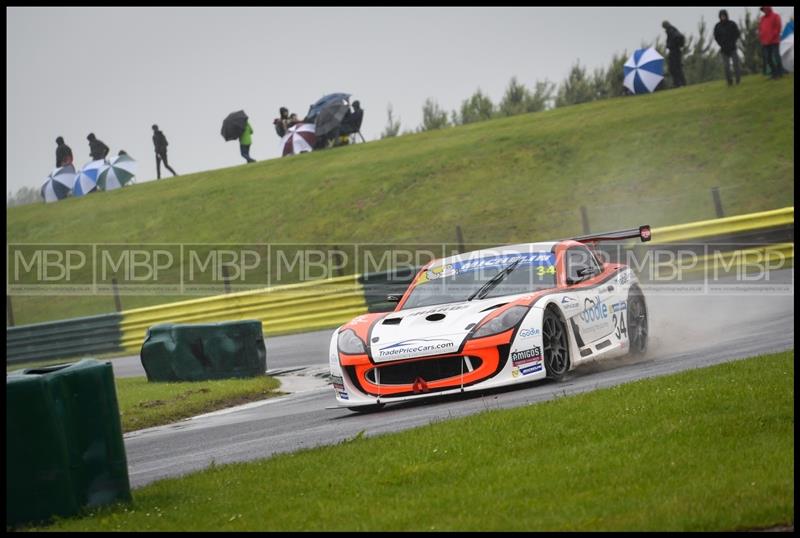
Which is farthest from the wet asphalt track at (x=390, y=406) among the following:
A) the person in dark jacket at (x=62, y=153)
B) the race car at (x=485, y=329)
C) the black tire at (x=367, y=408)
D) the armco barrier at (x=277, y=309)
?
the person in dark jacket at (x=62, y=153)

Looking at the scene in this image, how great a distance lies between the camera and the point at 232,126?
137ft

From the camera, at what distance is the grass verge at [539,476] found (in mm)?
5785

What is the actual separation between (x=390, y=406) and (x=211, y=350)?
4.66 m

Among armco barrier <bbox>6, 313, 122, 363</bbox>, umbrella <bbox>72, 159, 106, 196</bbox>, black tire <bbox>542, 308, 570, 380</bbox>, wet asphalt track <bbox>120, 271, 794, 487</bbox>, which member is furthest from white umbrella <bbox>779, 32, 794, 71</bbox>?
umbrella <bbox>72, 159, 106, 196</bbox>

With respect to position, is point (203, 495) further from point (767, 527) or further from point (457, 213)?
point (457, 213)

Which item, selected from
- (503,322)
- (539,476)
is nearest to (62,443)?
(539,476)

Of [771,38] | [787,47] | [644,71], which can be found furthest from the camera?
[644,71]

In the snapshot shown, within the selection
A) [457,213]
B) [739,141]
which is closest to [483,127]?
[457,213]

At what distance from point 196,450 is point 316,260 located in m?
22.8

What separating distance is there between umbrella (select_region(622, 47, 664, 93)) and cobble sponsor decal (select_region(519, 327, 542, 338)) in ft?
90.1

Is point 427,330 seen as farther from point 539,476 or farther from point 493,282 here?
point 539,476

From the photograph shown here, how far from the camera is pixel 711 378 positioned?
943 centimetres

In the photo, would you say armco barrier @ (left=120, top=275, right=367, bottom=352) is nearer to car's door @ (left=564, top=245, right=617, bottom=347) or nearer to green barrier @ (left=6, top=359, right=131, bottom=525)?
car's door @ (left=564, top=245, right=617, bottom=347)

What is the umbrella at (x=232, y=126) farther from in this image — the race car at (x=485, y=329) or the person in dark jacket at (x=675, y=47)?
the race car at (x=485, y=329)
